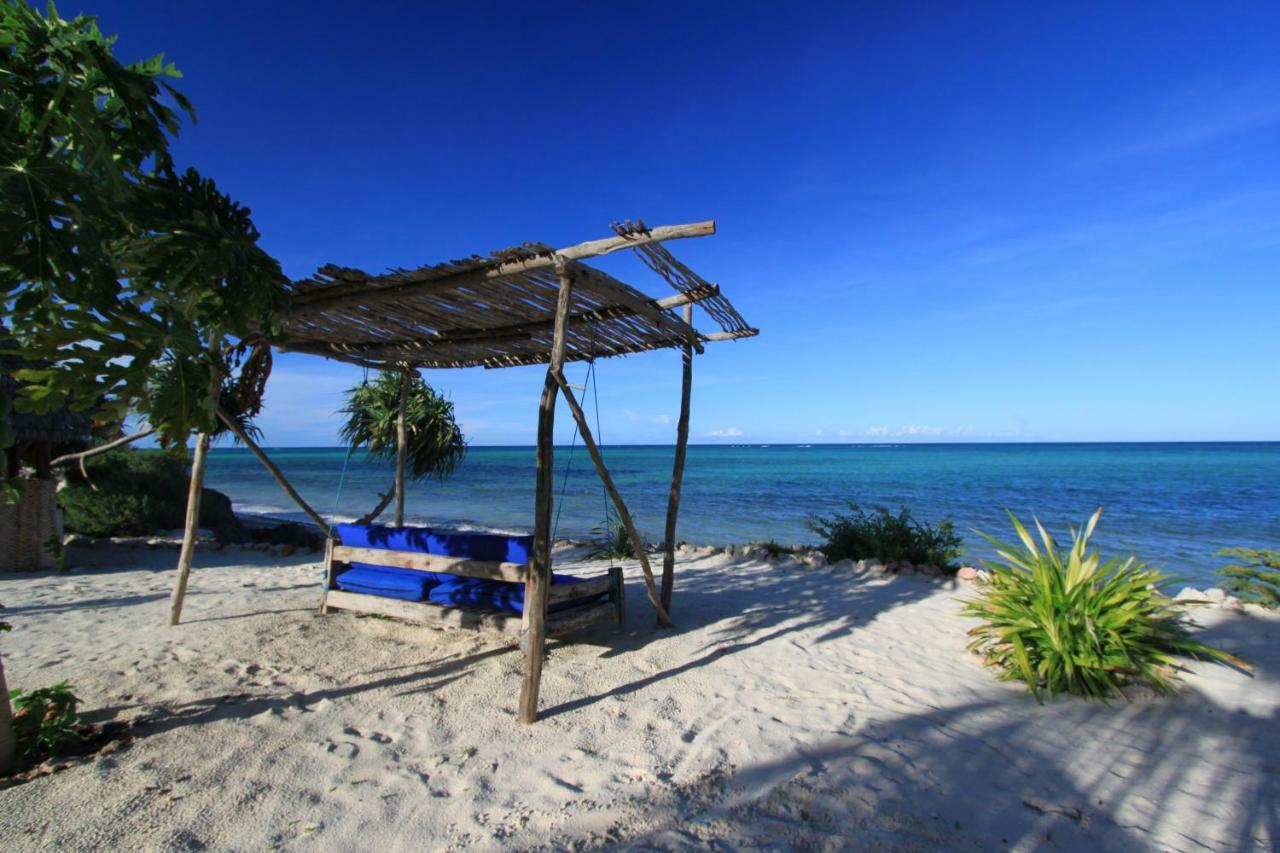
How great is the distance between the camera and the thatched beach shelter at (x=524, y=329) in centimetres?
346

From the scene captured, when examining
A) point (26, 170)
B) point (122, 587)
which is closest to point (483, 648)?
point (26, 170)

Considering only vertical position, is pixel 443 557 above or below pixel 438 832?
above

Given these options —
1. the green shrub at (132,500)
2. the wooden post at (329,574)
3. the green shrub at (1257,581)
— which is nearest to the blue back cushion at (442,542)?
the wooden post at (329,574)

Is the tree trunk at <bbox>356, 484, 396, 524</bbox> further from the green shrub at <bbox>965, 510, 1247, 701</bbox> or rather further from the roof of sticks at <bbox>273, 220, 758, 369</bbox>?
the green shrub at <bbox>965, 510, 1247, 701</bbox>

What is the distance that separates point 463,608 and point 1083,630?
393cm

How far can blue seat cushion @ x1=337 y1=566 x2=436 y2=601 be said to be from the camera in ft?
14.7

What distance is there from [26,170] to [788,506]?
18907 mm

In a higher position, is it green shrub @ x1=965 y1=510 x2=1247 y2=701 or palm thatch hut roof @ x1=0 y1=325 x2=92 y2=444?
palm thatch hut roof @ x1=0 y1=325 x2=92 y2=444

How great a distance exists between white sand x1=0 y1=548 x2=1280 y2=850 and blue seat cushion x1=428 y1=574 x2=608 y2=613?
13.2 inches

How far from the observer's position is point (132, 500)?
28.2 ft

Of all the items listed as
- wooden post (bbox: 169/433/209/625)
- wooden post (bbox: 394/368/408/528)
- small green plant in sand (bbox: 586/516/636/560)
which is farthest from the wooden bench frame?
small green plant in sand (bbox: 586/516/636/560)

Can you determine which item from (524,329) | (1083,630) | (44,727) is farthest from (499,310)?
(1083,630)

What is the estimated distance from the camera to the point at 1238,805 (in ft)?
8.35

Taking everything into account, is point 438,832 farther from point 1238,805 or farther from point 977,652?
point 977,652
